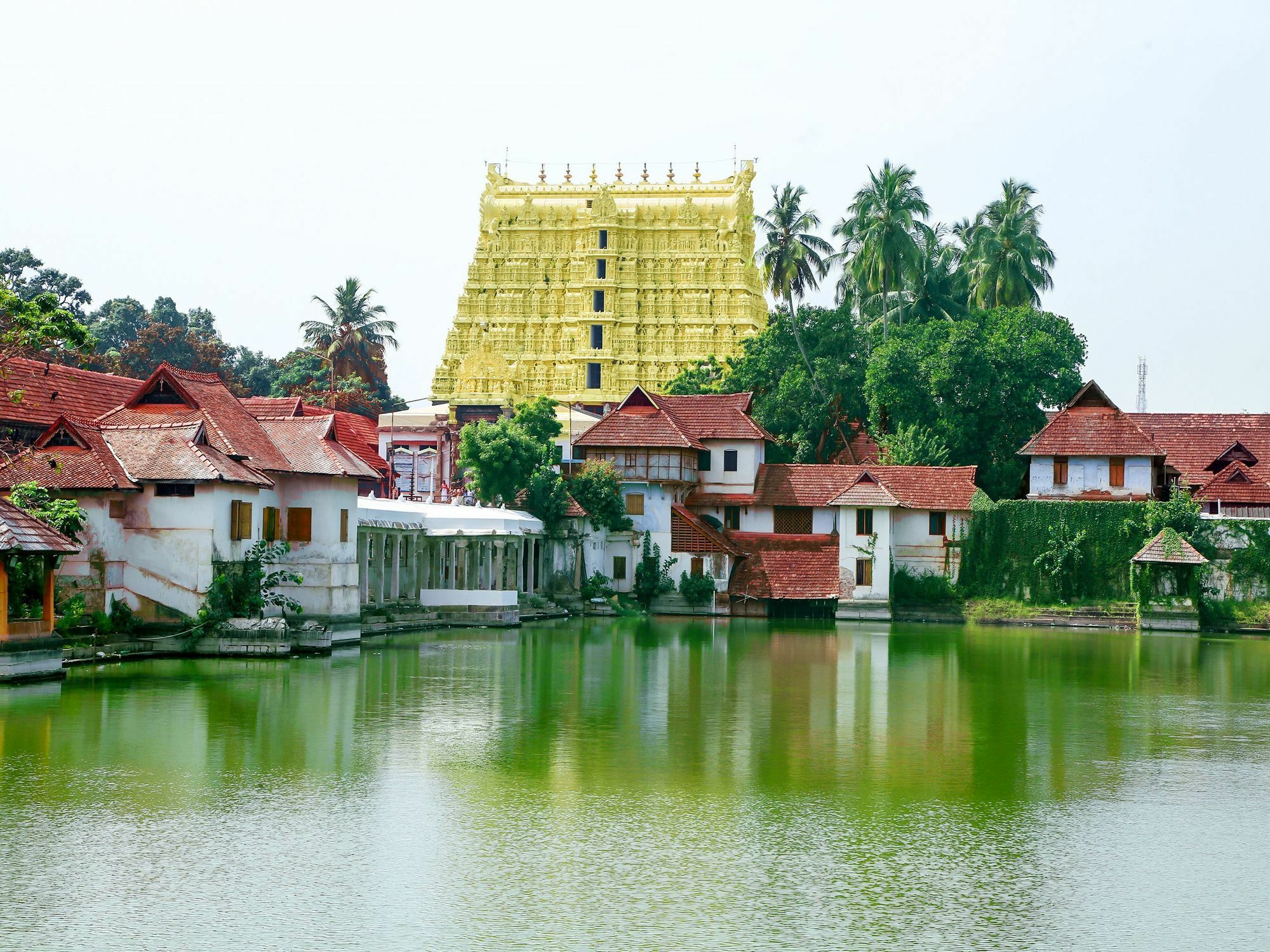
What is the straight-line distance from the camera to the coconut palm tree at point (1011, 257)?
6444 centimetres

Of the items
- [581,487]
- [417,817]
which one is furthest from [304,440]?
[417,817]

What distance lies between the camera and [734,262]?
256 ft

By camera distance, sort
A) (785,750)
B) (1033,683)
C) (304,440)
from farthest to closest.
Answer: (304,440) → (1033,683) → (785,750)

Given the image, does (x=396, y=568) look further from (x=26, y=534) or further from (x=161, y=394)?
(x=26, y=534)

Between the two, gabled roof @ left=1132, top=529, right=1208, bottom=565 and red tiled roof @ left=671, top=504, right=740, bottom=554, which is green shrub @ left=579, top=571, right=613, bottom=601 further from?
gabled roof @ left=1132, top=529, right=1208, bottom=565

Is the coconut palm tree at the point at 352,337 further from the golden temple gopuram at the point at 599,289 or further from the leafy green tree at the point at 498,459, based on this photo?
the leafy green tree at the point at 498,459

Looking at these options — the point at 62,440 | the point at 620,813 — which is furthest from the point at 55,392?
the point at 620,813

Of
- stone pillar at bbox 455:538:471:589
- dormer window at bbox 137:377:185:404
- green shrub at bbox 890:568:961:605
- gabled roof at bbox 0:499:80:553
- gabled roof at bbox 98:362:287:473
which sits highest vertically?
dormer window at bbox 137:377:185:404

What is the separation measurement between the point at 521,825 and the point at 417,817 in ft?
3.75

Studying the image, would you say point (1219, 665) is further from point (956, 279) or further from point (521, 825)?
point (956, 279)

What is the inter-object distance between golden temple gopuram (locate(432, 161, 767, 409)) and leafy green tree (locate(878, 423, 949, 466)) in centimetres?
2069

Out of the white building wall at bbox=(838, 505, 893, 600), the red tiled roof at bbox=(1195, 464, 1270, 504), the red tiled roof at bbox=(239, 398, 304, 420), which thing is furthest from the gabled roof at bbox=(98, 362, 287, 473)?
the red tiled roof at bbox=(1195, 464, 1270, 504)

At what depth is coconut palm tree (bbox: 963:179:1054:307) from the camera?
6444 centimetres

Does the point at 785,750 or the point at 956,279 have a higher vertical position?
the point at 956,279
